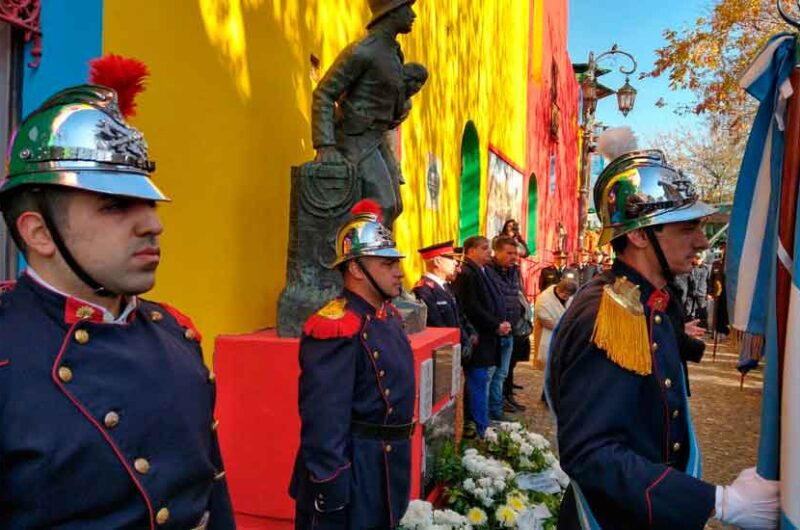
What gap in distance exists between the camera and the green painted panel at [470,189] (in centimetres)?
1145

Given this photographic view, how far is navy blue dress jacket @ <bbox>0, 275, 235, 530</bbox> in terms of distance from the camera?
4.29 feet

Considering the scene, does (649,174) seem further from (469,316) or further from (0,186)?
(469,316)

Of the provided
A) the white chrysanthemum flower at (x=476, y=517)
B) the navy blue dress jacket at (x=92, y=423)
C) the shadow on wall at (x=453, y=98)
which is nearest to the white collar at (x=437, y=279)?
the shadow on wall at (x=453, y=98)

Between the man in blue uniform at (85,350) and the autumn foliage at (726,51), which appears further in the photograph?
the autumn foliage at (726,51)

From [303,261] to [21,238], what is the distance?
105 inches

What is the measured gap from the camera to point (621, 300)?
1937mm

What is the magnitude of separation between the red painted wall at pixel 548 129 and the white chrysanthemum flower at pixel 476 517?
13344 mm

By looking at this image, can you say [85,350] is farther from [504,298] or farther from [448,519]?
[504,298]

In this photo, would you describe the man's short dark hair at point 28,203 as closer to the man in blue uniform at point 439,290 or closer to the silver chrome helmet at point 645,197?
the silver chrome helmet at point 645,197

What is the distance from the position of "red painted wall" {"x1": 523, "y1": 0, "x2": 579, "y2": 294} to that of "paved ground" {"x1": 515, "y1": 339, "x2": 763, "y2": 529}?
7.08 meters

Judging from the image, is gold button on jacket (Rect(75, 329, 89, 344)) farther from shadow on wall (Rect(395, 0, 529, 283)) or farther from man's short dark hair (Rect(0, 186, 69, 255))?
shadow on wall (Rect(395, 0, 529, 283))

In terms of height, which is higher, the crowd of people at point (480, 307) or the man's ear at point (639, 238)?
the man's ear at point (639, 238)

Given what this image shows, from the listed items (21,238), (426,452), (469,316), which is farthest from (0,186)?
(469,316)

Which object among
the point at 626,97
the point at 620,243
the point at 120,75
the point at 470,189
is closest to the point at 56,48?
the point at 120,75
